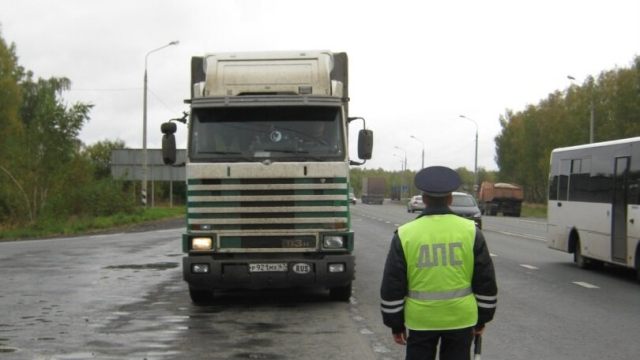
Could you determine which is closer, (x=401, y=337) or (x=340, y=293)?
(x=401, y=337)

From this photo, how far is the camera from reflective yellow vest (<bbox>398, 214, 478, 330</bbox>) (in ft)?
15.9

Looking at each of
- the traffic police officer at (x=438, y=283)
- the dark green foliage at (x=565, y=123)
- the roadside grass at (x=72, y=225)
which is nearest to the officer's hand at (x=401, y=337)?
the traffic police officer at (x=438, y=283)

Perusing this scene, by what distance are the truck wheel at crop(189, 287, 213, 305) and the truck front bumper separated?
0.87m

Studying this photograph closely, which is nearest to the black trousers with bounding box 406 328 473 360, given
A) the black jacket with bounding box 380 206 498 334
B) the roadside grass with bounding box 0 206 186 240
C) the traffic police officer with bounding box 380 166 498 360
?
the traffic police officer with bounding box 380 166 498 360

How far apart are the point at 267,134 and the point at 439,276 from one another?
6.97 m

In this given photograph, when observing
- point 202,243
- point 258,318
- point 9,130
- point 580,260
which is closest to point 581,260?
point 580,260

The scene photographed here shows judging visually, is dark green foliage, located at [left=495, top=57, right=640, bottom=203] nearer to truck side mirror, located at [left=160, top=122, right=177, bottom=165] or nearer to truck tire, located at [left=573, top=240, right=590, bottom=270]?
truck tire, located at [left=573, top=240, right=590, bottom=270]

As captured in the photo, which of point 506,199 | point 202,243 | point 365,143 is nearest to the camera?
point 202,243

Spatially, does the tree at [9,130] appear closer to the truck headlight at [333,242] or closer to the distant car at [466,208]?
the distant car at [466,208]

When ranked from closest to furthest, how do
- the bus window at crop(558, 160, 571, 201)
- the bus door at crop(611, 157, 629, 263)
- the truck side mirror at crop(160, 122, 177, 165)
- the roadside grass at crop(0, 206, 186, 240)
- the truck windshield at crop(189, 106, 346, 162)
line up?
1. the truck windshield at crop(189, 106, 346, 162)
2. the truck side mirror at crop(160, 122, 177, 165)
3. the bus door at crop(611, 157, 629, 263)
4. the bus window at crop(558, 160, 571, 201)
5. the roadside grass at crop(0, 206, 186, 240)

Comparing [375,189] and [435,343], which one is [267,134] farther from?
[375,189]

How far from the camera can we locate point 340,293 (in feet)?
40.4

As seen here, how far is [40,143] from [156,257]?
1651 cm

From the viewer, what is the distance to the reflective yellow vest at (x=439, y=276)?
4848 millimetres
